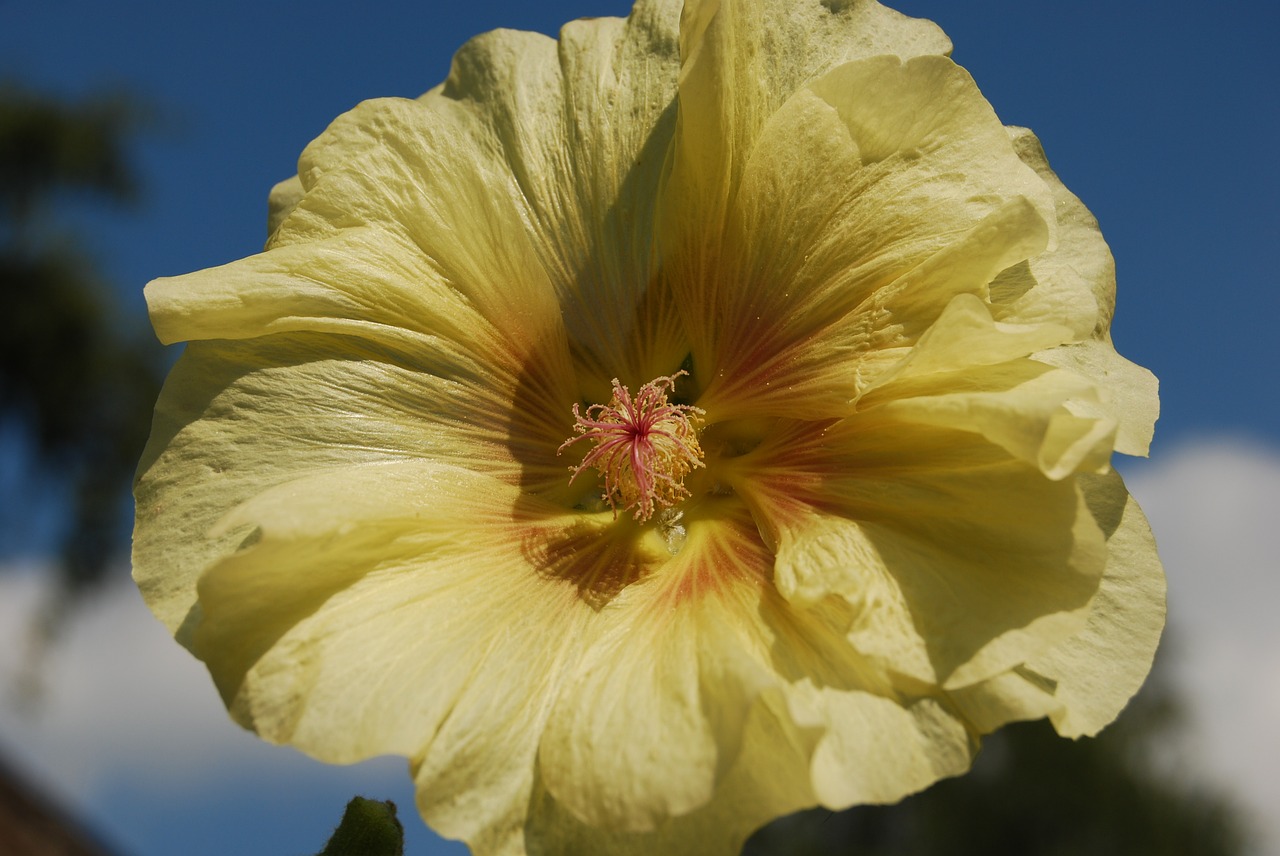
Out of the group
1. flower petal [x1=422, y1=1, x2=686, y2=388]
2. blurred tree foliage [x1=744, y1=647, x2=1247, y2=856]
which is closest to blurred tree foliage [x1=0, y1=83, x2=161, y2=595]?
blurred tree foliage [x1=744, y1=647, x2=1247, y2=856]

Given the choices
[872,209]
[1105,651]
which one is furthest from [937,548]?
[872,209]

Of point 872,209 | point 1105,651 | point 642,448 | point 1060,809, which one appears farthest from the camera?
point 1060,809

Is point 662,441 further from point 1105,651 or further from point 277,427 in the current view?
point 1105,651

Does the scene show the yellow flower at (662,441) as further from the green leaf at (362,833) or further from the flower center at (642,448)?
the green leaf at (362,833)

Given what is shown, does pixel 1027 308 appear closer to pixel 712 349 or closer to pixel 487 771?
pixel 712 349

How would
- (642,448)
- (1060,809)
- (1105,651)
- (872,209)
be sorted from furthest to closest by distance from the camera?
1. (1060,809)
2. (642,448)
3. (872,209)
4. (1105,651)

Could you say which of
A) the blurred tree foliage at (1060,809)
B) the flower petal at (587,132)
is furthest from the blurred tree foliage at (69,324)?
the flower petal at (587,132)

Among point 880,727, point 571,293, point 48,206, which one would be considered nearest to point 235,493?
point 571,293
